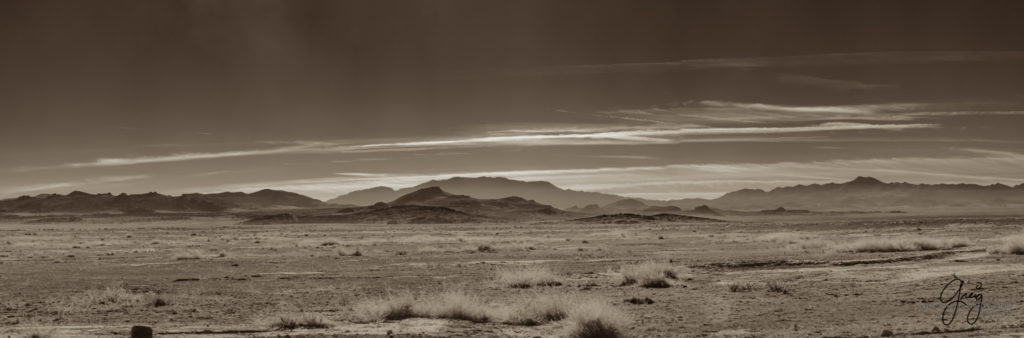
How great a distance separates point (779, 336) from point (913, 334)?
202cm

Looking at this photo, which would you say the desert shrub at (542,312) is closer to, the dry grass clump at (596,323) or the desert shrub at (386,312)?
the dry grass clump at (596,323)

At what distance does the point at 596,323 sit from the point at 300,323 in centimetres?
530

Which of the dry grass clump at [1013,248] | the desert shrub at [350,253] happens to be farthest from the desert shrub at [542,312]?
the desert shrub at [350,253]

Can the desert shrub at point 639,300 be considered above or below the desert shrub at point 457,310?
below

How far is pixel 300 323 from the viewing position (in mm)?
15328

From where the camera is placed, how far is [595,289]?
74.1ft

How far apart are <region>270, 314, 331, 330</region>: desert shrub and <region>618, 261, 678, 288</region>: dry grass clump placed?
33.2 feet

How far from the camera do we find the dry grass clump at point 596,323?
13648 millimetres

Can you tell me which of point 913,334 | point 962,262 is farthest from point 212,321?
point 962,262

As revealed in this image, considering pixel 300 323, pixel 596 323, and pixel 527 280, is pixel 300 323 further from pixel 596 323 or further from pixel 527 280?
pixel 527 280

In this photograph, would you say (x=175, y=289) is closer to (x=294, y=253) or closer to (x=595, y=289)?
(x=595, y=289)

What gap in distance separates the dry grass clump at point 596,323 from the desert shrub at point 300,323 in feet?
14.6

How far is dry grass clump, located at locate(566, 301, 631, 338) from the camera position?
44.8 feet

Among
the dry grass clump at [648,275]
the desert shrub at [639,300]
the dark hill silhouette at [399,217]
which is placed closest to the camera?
the desert shrub at [639,300]
